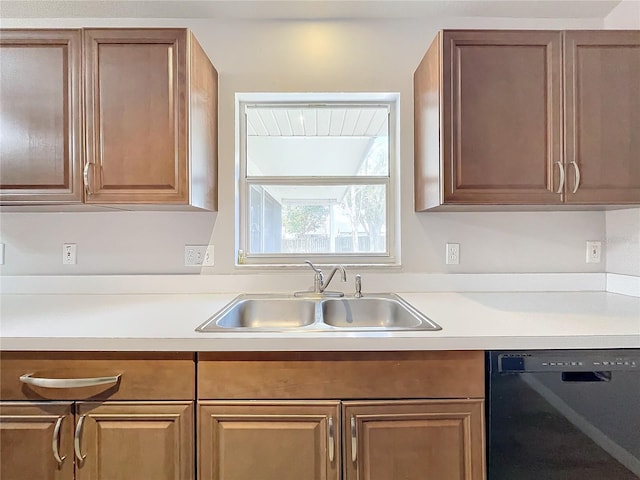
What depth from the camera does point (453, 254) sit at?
1.80 meters

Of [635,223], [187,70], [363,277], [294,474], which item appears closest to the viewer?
[294,474]

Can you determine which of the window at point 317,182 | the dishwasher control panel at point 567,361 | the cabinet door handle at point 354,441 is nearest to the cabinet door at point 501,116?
the window at point 317,182

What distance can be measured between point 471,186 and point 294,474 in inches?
48.5

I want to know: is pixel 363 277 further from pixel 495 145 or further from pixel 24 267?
pixel 24 267

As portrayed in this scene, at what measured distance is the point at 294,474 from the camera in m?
1.03

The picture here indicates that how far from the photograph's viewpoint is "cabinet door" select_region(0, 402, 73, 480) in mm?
1039

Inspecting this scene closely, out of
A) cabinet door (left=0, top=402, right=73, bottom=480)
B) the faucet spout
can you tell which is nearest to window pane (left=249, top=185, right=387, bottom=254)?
the faucet spout

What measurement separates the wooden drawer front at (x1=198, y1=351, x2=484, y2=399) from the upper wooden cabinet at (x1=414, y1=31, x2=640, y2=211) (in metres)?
0.68

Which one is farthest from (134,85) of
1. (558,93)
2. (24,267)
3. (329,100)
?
(558,93)

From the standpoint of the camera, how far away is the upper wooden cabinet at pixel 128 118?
1390 millimetres

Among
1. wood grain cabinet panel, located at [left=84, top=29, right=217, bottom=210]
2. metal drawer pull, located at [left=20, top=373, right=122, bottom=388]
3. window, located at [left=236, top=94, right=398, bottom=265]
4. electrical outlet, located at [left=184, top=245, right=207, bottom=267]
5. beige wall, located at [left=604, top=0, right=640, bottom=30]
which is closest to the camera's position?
metal drawer pull, located at [left=20, top=373, right=122, bottom=388]

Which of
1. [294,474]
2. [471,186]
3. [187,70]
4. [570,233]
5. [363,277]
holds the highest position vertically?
[187,70]

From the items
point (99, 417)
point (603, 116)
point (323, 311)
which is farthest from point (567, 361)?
point (99, 417)

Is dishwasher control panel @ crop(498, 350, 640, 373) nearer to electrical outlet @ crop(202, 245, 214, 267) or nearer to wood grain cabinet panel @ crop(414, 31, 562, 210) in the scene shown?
wood grain cabinet panel @ crop(414, 31, 562, 210)
